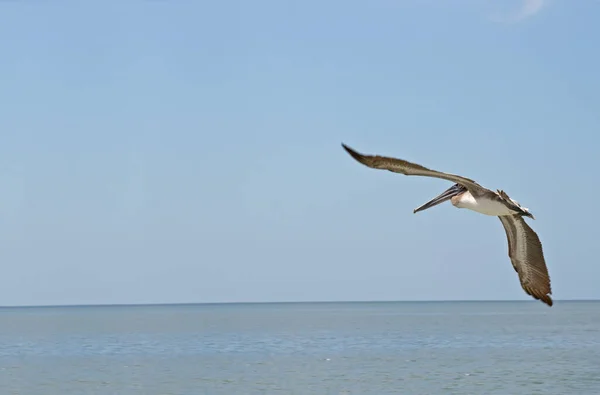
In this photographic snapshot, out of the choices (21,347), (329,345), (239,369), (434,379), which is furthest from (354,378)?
(21,347)

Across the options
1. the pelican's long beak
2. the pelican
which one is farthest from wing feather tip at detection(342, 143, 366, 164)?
the pelican's long beak

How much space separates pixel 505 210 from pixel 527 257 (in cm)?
178

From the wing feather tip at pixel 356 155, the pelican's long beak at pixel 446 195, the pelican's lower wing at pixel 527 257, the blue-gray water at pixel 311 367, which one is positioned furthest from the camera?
the blue-gray water at pixel 311 367

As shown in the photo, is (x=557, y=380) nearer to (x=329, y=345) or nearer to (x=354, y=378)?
(x=354, y=378)

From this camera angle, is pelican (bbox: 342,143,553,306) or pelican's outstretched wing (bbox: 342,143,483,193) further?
pelican (bbox: 342,143,553,306)

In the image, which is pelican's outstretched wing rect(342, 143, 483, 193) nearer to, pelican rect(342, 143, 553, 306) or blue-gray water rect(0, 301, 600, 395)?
pelican rect(342, 143, 553, 306)

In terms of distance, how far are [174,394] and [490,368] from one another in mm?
19030

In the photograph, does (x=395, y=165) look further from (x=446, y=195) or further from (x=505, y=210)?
(x=446, y=195)

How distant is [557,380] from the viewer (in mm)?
45219

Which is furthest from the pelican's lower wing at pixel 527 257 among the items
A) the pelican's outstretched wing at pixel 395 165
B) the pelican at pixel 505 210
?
the pelican's outstretched wing at pixel 395 165

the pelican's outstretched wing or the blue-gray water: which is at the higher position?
the pelican's outstretched wing

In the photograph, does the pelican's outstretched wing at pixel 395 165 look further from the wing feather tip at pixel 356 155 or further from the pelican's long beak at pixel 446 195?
the pelican's long beak at pixel 446 195

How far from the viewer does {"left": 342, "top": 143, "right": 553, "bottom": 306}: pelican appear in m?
9.38

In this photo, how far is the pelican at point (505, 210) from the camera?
938 centimetres
